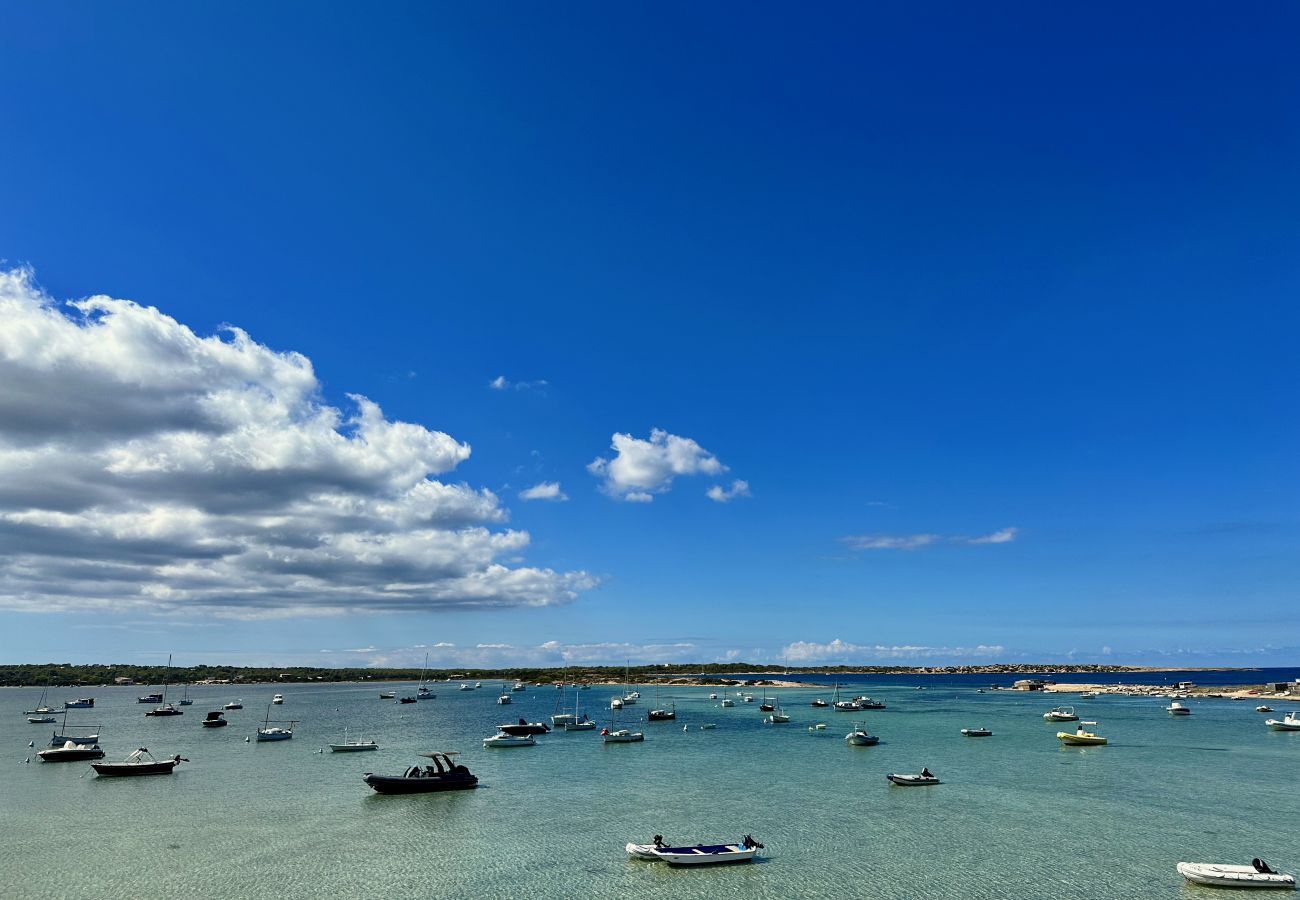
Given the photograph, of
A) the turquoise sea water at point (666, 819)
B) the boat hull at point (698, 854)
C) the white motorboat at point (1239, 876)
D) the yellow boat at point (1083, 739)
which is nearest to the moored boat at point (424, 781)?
the turquoise sea water at point (666, 819)

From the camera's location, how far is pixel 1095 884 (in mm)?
35312

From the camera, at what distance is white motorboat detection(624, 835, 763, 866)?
3841cm

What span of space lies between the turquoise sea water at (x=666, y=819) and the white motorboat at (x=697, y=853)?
549 millimetres

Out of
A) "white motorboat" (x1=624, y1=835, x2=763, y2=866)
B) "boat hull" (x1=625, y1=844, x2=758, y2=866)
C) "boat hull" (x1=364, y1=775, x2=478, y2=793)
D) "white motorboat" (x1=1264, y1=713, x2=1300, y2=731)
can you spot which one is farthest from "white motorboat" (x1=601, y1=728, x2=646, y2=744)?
"white motorboat" (x1=1264, y1=713, x2=1300, y2=731)

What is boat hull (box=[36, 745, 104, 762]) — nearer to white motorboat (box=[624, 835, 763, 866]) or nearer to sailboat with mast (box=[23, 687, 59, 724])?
white motorboat (box=[624, 835, 763, 866])

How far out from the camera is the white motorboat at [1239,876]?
34.5 meters

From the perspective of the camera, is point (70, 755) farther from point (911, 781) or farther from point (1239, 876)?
point (1239, 876)

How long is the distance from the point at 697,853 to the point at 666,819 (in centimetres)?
1150

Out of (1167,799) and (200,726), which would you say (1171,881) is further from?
(200,726)

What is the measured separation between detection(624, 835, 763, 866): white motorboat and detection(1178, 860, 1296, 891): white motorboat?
19.8m

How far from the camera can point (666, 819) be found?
49.5 meters

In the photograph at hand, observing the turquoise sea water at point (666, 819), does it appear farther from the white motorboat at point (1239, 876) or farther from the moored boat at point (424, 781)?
the moored boat at point (424, 781)

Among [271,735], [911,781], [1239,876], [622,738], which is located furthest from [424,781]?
[271,735]

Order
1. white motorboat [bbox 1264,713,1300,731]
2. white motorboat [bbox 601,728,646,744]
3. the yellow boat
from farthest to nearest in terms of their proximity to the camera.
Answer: white motorboat [bbox 1264,713,1300,731] → white motorboat [bbox 601,728,646,744] → the yellow boat
